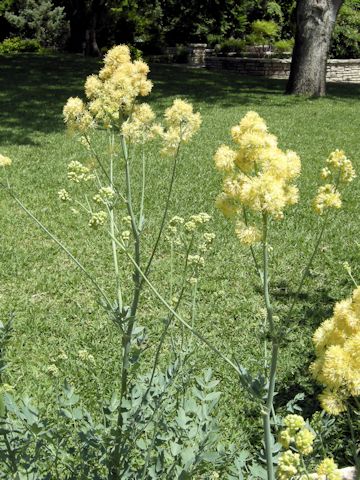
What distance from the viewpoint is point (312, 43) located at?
1309cm

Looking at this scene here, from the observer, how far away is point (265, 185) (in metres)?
1.32

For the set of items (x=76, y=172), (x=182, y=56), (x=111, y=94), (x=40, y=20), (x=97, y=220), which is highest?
(x=40, y=20)

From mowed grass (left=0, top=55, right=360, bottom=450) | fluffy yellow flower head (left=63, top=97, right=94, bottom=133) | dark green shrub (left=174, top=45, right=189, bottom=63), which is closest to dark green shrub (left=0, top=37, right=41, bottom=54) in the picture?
dark green shrub (left=174, top=45, right=189, bottom=63)

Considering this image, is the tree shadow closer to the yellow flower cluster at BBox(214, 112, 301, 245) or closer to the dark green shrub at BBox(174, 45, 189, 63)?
the dark green shrub at BBox(174, 45, 189, 63)

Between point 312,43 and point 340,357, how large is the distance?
42.6ft

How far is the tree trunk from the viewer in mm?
12906

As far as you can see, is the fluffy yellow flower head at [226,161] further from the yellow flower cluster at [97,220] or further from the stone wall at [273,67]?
the stone wall at [273,67]

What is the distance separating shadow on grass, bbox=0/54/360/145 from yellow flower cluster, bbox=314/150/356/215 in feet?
24.9

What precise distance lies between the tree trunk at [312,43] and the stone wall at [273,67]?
7213mm

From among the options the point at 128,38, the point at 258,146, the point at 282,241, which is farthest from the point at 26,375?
the point at 128,38

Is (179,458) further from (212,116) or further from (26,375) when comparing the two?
(212,116)

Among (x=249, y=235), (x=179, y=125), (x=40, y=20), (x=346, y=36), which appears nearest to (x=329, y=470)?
(x=249, y=235)

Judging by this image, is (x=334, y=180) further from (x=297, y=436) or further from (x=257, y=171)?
(x=297, y=436)

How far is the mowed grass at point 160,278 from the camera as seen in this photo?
328cm
